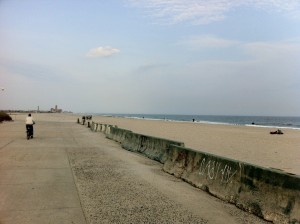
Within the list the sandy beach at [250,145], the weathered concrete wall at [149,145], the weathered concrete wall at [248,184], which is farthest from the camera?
the sandy beach at [250,145]

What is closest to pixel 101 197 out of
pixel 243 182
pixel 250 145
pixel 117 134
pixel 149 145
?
pixel 243 182

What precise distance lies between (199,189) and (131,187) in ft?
5.66

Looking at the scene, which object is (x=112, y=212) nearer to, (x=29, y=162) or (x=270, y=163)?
(x=29, y=162)

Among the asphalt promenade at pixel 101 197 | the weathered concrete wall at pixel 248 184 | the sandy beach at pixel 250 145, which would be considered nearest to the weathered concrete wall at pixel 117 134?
the sandy beach at pixel 250 145

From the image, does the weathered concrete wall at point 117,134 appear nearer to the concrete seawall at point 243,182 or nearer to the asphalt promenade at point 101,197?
the asphalt promenade at point 101,197

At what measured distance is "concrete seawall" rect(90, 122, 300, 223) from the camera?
6.48 meters

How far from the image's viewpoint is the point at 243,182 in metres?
7.81

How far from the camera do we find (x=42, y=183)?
982 centimetres

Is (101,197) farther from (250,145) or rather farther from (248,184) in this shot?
(250,145)

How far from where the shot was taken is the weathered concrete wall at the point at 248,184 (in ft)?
21.2


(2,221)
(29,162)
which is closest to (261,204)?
(2,221)

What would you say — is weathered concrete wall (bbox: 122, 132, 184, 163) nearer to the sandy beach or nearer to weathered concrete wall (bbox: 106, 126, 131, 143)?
weathered concrete wall (bbox: 106, 126, 131, 143)

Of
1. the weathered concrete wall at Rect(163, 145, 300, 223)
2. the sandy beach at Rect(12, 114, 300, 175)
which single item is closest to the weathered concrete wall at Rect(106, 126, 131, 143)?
the sandy beach at Rect(12, 114, 300, 175)

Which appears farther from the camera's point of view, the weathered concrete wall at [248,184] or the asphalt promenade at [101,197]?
the asphalt promenade at [101,197]
